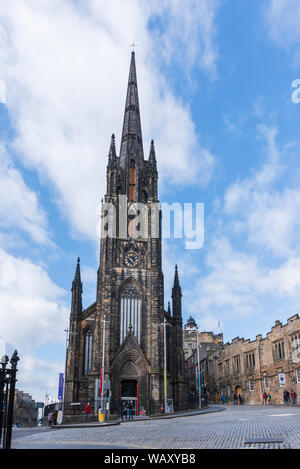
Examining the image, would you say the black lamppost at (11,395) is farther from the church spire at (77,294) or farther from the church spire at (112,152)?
the church spire at (112,152)

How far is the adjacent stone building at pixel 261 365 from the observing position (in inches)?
1503

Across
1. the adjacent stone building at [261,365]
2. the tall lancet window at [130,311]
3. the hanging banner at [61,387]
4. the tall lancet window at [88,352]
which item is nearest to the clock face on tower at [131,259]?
the tall lancet window at [130,311]

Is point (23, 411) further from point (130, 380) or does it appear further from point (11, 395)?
point (11, 395)

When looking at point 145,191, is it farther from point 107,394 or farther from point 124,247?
point 107,394

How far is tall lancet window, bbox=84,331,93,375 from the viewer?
48.0 metres

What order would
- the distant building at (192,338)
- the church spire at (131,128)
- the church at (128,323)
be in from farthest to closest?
the distant building at (192,338) < the church spire at (131,128) < the church at (128,323)

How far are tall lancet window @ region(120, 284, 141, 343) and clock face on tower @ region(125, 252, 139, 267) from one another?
7.98ft

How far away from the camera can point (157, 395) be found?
44.3 m

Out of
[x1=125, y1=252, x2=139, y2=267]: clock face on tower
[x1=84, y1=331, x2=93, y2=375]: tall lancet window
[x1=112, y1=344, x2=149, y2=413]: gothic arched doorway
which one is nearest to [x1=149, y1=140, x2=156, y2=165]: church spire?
[x1=125, y1=252, x2=139, y2=267]: clock face on tower

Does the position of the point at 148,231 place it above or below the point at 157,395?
above

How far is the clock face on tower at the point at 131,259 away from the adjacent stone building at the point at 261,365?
14.6 metres

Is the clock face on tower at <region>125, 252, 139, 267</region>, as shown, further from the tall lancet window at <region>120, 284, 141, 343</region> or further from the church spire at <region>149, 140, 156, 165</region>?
the church spire at <region>149, 140, 156, 165</region>

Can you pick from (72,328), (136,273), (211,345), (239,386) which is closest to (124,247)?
(136,273)
